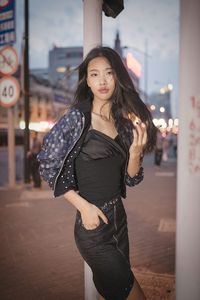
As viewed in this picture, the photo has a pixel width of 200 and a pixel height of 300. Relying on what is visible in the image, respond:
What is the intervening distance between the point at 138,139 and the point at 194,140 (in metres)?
0.51

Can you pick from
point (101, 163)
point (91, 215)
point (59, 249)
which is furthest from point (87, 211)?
point (59, 249)

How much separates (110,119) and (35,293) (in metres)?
2.41

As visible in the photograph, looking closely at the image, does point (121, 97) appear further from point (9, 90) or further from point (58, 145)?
point (9, 90)

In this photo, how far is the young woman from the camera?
87.7 inches

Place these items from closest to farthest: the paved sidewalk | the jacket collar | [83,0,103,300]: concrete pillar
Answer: the jacket collar → [83,0,103,300]: concrete pillar → the paved sidewalk

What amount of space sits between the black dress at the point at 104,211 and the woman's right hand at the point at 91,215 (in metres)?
0.05

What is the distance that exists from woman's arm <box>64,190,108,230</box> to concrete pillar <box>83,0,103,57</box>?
1235 millimetres

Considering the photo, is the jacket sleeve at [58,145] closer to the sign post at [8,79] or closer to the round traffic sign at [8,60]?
the sign post at [8,79]

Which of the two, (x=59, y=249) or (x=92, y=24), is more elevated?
(x=92, y=24)

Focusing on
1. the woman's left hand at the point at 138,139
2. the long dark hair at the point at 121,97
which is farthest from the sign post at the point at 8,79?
the woman's left hand at the point at 138,139

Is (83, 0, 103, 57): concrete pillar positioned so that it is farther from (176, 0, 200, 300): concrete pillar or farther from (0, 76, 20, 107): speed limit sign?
(0, 76, 20, 107): speed limit sign

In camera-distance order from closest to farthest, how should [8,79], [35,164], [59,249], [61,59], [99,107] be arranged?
Result: [99,107], [59,249], [8,79], [35,164], [61,59]

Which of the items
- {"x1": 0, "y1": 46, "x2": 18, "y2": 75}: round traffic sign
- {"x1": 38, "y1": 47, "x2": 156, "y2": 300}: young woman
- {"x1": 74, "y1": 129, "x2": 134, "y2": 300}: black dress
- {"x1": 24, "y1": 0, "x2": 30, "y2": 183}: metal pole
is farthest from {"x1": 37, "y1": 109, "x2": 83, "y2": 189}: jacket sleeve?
{"x1": 24, "y1": 0, "x2": 30, "y2": 183}: metal pole

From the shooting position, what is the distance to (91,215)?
221 cm
